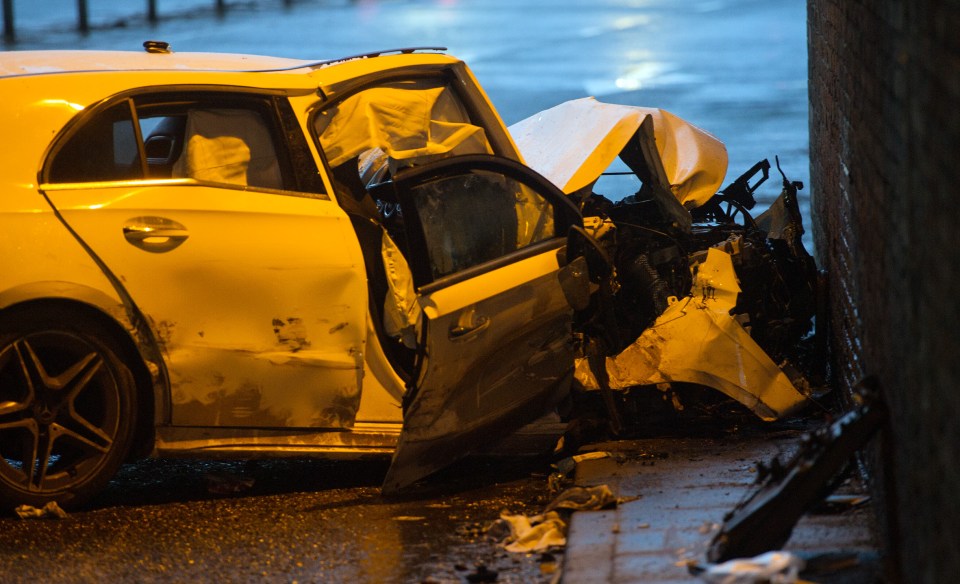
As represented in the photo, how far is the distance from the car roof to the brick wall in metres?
2.01

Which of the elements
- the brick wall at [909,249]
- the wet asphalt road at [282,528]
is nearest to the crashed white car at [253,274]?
the wet asphalt road at [282,528]

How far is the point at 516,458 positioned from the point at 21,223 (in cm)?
255

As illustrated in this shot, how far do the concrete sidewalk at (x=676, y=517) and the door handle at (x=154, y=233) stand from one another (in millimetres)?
1954

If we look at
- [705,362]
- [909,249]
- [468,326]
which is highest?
[909,249]

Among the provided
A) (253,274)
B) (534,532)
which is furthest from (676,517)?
(253,274)

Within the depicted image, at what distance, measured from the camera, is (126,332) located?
575 cm

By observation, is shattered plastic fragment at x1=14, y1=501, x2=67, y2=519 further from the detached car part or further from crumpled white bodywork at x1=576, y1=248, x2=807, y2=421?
the detached car part

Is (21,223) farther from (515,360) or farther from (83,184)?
(515,360)

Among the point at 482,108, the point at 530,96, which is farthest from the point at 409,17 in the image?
the point at 482,108

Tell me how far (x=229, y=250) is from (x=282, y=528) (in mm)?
1161

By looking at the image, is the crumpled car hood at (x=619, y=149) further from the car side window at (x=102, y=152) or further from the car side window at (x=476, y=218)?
the car side window at (x=102, y=152)

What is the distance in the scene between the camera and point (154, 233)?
18.6ft

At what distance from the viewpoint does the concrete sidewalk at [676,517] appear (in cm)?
486

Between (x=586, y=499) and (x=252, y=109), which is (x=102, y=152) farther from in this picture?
(x=586, y=499)
